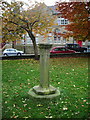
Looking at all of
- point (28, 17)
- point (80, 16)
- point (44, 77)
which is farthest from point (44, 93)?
point (28, 17)

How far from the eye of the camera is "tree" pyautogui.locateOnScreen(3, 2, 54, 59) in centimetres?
1447

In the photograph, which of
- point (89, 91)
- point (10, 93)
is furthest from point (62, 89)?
point (10, 93)

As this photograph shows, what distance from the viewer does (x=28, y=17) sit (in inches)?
611

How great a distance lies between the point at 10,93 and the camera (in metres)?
5.75

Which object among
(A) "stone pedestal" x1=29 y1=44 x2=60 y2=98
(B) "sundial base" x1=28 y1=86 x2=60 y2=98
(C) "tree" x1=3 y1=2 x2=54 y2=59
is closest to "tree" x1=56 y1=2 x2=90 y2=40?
(C) "tree" x1=3 y1=2 x2=54 y2=59

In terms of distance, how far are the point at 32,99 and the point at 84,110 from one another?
173cm

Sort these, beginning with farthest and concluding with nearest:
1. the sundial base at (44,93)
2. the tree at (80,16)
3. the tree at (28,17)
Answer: the tree at (28,17) → the tree at (80,16) → the sundial base at (44,93)

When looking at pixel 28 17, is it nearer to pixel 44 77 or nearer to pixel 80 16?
pixel 80 16

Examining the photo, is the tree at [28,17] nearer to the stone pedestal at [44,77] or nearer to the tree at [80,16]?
the tree at [80,16]

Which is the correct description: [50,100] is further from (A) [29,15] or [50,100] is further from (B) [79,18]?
(A) [29,15]

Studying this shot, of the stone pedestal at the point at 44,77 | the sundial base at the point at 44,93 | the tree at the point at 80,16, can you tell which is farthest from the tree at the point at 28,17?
the sundial base at the point at 44,93

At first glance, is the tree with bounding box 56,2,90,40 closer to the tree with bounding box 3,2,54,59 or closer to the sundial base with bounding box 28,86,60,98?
the tree with bounding box 3,2,54,59

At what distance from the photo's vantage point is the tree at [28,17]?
14473 mm

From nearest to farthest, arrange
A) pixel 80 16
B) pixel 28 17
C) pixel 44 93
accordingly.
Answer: pixel 44 93 → pixel 80 16 → pixel 28 17
